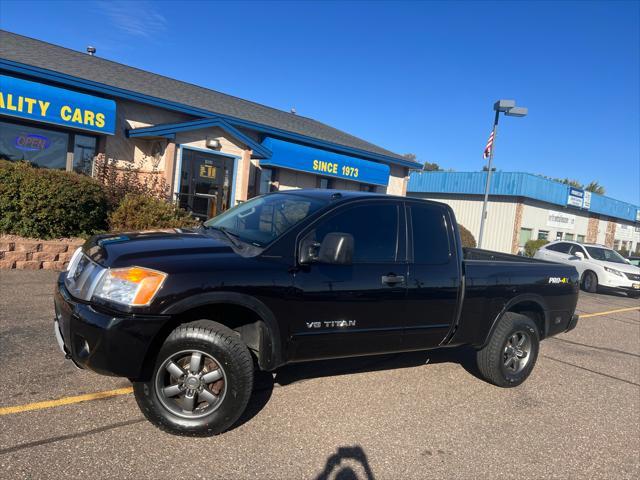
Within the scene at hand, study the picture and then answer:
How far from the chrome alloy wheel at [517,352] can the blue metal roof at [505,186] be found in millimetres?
26859

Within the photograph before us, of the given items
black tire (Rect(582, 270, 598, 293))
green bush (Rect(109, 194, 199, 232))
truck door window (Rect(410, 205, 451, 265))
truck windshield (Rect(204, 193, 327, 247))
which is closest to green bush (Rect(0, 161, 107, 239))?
green bush (Rect(109, 194, 199, 232))

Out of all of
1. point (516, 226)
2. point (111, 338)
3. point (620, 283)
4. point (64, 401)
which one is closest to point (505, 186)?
point (516, 226)

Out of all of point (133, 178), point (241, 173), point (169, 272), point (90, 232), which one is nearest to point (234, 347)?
point (169, 272)

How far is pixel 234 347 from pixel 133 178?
9.27 metres

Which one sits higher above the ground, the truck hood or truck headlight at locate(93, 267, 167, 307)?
the truck hood

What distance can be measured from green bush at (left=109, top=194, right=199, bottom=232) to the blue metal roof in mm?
24960

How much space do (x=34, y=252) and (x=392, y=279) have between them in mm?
7044

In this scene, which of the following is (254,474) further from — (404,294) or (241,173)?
(241,173)

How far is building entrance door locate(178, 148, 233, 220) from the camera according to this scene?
14.2m

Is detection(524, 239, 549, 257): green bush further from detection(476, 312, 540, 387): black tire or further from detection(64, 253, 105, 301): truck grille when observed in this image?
detection(64, 253, 105, 301): truck grille

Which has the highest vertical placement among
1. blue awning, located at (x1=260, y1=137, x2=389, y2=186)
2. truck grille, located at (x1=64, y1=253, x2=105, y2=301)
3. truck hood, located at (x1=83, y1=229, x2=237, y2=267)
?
blue awning, located at (x1=260, y1=137, x2=389, y2=186)

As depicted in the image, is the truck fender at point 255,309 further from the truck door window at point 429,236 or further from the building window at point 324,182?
the building window at point 324,182

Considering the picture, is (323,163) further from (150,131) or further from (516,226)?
(516,226)

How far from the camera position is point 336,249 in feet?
11.9
